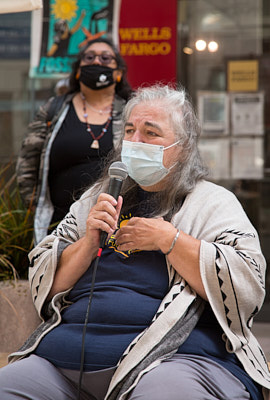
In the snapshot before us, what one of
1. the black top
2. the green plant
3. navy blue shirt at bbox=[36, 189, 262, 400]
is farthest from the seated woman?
the green plant

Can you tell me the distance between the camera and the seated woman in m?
2.30

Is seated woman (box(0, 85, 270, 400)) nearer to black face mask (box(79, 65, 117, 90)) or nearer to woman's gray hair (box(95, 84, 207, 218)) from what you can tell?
woman's gray hair (box(95, 84, 207, 218))

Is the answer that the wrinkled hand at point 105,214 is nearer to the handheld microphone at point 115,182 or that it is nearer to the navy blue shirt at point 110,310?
the handheld microphone at point 115,182

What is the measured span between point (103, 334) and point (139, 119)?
2.96ft

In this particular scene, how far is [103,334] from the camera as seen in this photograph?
2.42m

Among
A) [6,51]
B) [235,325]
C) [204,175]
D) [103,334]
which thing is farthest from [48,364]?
[6,51]

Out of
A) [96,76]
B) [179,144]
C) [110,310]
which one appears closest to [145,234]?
[110,310]

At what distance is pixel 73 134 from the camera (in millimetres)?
Result: 4020

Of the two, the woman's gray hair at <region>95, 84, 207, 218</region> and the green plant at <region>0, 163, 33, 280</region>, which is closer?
the woman's gray hair at <region>95, 84, 207, 218</region>

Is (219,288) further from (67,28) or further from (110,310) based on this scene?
(67,28)

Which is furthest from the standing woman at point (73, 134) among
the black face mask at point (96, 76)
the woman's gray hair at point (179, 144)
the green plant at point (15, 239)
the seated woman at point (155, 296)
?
the seated woman at point (155, 296)

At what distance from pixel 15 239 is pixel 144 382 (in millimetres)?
2277

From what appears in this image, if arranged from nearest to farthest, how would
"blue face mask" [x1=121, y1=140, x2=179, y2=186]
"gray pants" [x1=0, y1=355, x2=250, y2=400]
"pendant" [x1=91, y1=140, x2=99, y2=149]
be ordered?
"gray pants" [x1=0, y1=355, x2=250, y2=400], "blue face mask" [x1=121, y1=140, x2=179, y2=186], "pendant" [x1=91, y1=140, x2=99, y2=149]

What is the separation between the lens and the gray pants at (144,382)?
84.8 inches
